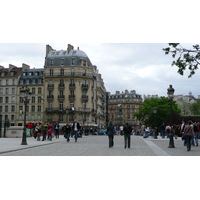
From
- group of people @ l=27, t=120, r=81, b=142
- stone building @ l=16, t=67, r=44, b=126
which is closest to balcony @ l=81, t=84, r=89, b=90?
stone building @ l=16, t=67, r=44, b=126

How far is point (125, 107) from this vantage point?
495ft

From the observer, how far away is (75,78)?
82438mm

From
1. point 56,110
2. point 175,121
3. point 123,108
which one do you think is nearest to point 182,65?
point 175,121

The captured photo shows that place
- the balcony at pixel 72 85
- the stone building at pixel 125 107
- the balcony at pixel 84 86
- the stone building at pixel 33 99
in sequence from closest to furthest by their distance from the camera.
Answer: the balcony at pixel 72 85, the balcony at pixel 84 86, the stone building at pixel 33 99, the stone building at pixel 125 107

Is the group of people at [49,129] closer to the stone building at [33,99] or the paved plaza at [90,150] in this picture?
the paved plaza at [90,150]

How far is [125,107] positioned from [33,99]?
70952 millimetres

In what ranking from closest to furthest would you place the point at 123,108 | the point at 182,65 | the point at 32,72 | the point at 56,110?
1. the point at 182,65
2. the point at 56,110
3. the point at 32,72
4. the point at 123,108

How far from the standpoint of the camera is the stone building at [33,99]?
84625 millimetres

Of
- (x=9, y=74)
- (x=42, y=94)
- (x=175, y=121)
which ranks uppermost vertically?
(x=9, y=74)

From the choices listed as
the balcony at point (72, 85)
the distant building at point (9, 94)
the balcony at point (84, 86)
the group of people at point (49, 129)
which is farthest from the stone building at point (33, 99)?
the group of people at point (49, 129)

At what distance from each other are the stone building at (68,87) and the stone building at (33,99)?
2.16 metres

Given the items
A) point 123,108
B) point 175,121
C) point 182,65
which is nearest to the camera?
point 182,65

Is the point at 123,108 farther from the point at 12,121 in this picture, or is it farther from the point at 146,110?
the point at 12,121

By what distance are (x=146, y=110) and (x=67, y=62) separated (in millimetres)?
31638
